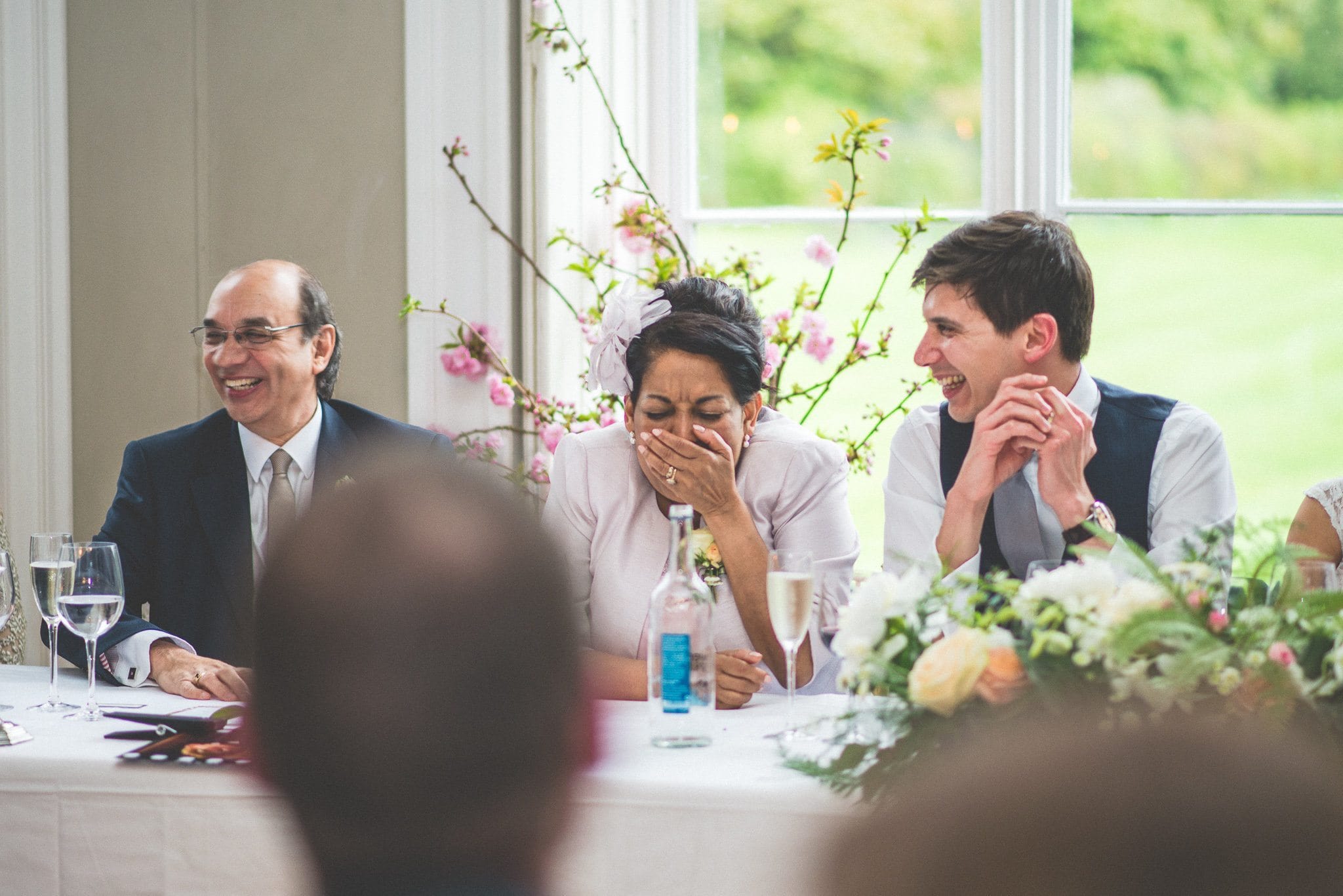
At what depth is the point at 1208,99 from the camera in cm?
322

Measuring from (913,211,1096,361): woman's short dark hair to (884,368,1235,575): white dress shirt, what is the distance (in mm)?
136

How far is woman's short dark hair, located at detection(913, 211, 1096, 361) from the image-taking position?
7.59ft

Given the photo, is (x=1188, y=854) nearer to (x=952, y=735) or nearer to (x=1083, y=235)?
Result: (x=952, y=735)

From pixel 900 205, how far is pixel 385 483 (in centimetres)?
303

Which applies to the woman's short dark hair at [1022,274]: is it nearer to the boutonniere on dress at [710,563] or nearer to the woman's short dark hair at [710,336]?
the woman's short dark hair at [710,336]

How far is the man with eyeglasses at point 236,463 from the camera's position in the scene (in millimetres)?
2385

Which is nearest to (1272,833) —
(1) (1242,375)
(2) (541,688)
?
(2) (541,688)

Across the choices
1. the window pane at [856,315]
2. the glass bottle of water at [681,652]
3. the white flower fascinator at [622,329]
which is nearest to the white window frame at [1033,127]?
the window pane at [856,315]

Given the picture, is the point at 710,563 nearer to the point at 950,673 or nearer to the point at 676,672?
the point at 676,672

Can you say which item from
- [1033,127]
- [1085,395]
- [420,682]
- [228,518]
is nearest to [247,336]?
[228,518]

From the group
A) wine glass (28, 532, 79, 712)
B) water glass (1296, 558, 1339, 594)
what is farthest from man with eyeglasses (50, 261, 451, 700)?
water glass (1296, 558, 1339, 594)

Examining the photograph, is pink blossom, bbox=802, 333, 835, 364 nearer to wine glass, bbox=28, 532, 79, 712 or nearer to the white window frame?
the white window frame

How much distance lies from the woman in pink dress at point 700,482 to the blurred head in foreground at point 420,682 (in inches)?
64.8

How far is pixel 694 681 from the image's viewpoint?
168 cm
